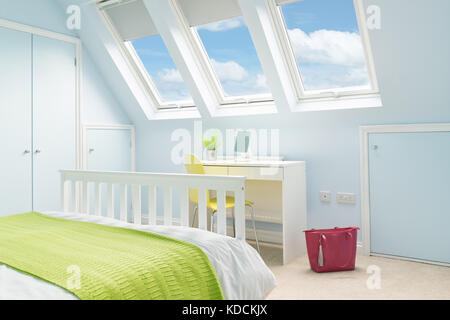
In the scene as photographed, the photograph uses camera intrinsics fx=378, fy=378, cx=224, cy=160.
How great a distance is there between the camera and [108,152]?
3.88 meters

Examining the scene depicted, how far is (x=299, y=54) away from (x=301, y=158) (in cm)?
86

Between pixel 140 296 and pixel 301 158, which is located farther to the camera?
pixel 301 158

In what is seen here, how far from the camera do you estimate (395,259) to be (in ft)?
9.16

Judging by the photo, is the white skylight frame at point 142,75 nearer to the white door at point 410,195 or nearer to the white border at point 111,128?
the white border at point 111,128

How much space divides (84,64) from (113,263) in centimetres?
303

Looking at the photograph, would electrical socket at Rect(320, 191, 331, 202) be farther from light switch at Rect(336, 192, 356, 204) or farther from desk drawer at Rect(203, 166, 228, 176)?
desk drawer at Rect(203, 166, 228, 176)

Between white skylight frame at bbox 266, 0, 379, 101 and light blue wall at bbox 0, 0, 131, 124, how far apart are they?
6.28ft

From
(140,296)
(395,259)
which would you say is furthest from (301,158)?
(140,296)

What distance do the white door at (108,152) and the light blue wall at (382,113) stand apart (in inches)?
22.7

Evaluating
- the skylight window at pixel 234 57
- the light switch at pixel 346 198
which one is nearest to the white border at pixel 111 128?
the skylight window at pixel 234 57

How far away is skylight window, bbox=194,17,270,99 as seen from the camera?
321cm

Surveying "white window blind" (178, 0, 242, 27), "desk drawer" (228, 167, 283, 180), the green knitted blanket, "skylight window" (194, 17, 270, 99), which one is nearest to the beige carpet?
"desk drawer" (228, 167, 283, 180)
